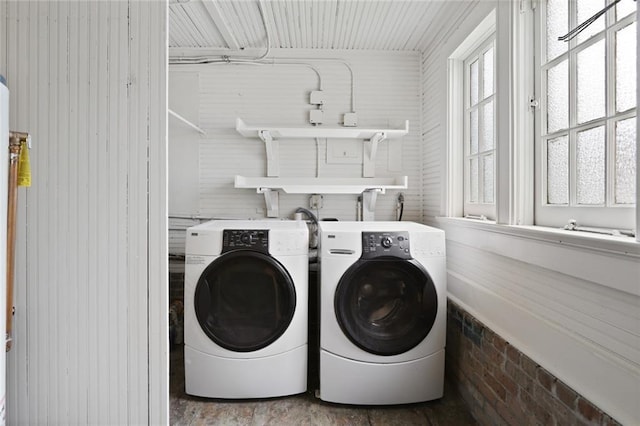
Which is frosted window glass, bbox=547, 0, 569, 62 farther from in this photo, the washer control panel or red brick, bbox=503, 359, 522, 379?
the washer control panel

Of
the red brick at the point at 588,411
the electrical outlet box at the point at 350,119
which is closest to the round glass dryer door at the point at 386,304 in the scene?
the red brick at the point at 588,411

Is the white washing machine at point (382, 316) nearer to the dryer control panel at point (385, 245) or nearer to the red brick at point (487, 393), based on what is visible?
the dryer control panel at point (385, 245)

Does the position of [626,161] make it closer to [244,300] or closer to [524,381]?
[524,381]

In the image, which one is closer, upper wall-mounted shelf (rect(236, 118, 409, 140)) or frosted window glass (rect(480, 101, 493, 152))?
frosted window glass (rect(480, 101, 493, 152))

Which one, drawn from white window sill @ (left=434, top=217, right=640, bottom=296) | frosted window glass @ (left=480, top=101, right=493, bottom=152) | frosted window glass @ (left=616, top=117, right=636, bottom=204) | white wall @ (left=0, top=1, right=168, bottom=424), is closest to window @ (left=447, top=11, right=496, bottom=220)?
frosted window glass @ (left=480, top=101, right=493, bottom=152)

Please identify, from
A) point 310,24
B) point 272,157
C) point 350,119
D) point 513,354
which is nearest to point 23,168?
point 272,157

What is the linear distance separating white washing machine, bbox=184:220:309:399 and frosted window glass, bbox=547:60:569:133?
1350mm

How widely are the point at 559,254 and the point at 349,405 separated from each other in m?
1.35

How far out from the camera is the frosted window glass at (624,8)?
3.49 feet

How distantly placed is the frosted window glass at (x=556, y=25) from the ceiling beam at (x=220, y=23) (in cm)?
188

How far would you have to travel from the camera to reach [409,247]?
1775 millimetres

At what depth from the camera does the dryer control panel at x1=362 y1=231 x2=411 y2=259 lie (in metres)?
1.76

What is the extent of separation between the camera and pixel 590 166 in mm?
1234

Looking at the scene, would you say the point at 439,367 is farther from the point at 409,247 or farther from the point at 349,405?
the point at 409,247
